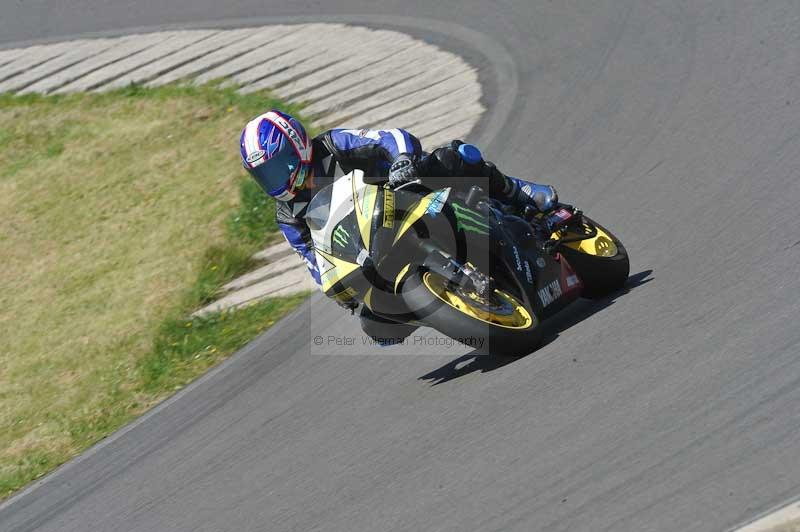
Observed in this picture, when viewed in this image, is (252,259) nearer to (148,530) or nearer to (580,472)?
(148,530)

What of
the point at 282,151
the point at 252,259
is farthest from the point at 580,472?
the point at 252,259

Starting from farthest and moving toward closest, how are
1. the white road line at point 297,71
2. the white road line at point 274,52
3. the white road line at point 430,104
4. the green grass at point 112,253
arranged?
the white road line at point 274,52
the white road line at point 430,104
the white road line at point 297,71
the green grass at point 112,253

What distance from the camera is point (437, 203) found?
567cm

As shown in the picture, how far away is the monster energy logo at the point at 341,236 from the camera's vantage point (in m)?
5.50

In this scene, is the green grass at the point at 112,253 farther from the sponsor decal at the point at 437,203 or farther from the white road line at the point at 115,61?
the sponsor decal at the point at 437,203

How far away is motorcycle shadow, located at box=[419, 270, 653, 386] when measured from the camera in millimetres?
6043

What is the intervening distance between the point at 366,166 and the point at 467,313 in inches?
67.5

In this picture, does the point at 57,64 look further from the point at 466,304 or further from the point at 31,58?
the point at 466,304

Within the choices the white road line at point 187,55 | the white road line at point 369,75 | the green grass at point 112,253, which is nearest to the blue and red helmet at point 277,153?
the green grass at point 112,253

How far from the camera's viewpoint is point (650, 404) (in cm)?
475

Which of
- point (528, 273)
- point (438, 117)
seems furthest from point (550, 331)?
point (438, 117)

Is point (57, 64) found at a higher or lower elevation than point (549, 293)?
higher

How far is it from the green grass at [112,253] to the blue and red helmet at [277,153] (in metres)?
2.33

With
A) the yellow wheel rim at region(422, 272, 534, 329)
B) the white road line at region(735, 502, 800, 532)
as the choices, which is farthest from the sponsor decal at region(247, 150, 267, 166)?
the white road line at region(735, 502, 800, 532)
